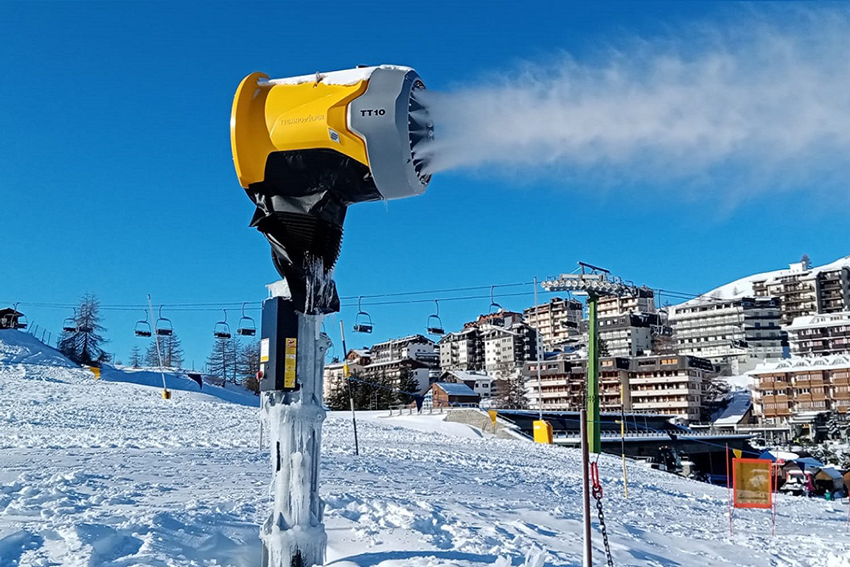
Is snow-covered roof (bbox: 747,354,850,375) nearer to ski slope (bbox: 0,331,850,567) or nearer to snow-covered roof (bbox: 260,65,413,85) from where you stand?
ski slope (bbox: 0,331,850,567)

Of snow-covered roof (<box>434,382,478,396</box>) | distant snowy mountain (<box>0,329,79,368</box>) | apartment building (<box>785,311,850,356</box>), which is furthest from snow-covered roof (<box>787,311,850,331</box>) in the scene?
distant snowy mountain (<box>0,329,79,368</box>)

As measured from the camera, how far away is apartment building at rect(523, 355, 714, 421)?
300 feet

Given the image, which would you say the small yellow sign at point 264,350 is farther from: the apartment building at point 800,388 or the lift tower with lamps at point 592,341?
the apartment building at point 800,388

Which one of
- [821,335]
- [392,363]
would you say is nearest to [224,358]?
[392,363]

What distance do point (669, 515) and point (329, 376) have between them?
113744 millimetres

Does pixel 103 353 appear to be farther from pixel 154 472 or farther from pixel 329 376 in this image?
pixel 154 472

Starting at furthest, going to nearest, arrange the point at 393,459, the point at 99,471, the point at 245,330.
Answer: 1. the point at 245,330
2. the point at 393,459
3. the point at 99,471

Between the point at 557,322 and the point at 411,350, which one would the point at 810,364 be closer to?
the point at 557,322

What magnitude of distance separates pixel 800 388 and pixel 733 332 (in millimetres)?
37131

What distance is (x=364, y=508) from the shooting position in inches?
337

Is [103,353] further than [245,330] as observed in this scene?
Yes

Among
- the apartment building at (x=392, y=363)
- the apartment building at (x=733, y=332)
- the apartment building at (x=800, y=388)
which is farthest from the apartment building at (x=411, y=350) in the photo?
the apartment building at (x=800, y=388)

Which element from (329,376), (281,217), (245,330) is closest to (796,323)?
(329,376)

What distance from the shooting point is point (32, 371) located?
157 ft
